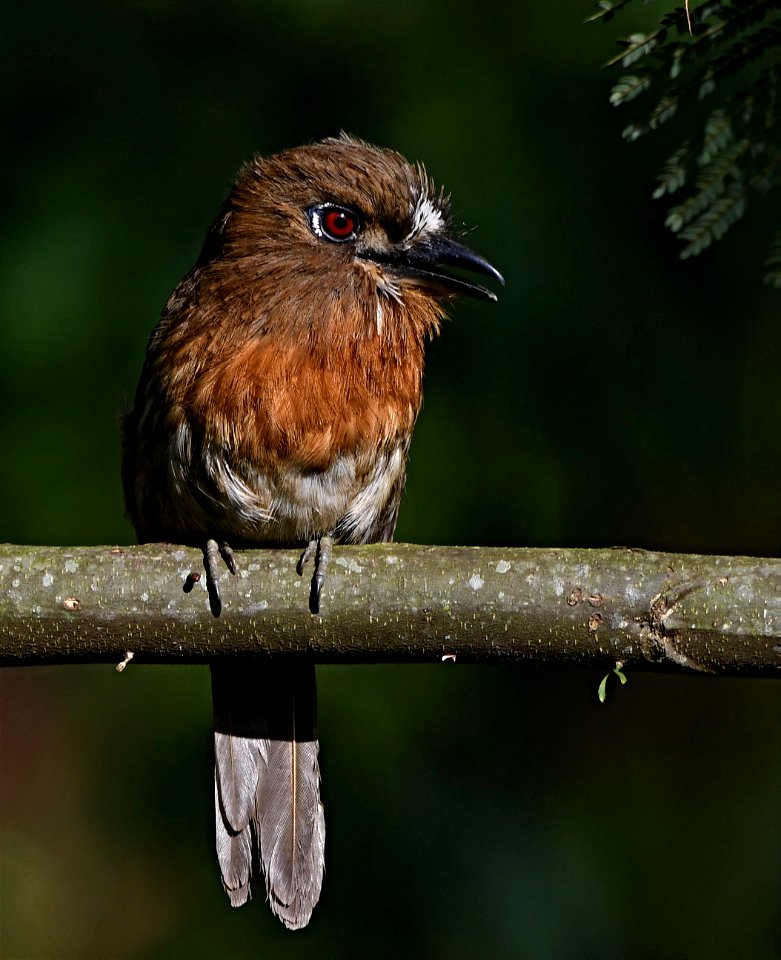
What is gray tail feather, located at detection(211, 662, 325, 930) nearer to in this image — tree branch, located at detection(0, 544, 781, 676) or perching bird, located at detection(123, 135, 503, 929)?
perching bird, located at detection(123, 135, 503, 929)

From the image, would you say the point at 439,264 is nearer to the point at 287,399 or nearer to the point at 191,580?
the point at 287,399

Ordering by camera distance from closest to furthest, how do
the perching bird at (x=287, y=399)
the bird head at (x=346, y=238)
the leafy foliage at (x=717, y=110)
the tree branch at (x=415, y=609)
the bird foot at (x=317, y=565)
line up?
the leafy foliage at (x=717, y=110) < the tree branch at (x=415, y=609) < the bird foot at (x=317, y=565) < the perching bird at (x=287, y=399) < the bird head at (x=346, y=238)

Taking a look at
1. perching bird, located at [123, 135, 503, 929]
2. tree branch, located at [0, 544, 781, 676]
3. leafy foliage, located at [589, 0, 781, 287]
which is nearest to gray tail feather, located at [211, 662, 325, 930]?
perching bird, located at [123, 135, 503, 929]

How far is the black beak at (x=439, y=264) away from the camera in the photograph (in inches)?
119

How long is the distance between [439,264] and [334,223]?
0.25 m

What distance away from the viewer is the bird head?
2.97 metres

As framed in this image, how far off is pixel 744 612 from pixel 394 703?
4.78 ft

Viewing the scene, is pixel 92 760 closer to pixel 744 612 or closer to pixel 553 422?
pixel 553 422

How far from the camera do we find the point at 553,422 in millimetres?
3473

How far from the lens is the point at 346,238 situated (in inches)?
120

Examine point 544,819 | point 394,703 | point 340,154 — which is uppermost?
point 340,154

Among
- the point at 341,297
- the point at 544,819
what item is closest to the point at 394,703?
the point at 544,819

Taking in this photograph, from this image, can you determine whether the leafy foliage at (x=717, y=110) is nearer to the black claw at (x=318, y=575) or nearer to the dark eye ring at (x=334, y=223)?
the black claw at (x=318, y=575)

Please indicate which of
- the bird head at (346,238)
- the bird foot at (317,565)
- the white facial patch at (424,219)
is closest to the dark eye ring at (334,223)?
the bird head at (346,238)
